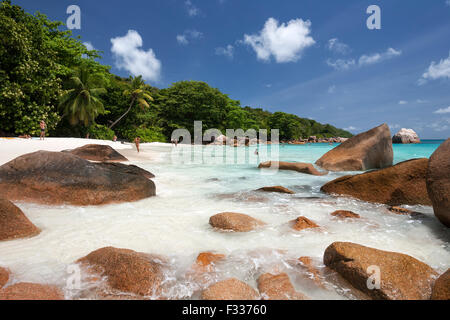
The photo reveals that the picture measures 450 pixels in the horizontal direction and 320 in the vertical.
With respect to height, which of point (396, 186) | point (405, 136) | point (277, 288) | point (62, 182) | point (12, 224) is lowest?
point (277, 288)

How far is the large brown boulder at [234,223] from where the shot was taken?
3186 mm

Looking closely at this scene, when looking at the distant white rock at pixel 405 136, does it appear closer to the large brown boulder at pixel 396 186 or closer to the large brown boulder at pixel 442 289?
the large brown boulder at pixel 396 186

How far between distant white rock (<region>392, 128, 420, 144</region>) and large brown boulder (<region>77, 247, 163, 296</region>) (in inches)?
3025

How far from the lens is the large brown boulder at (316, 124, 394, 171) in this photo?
30.0ft

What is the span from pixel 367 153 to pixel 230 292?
9432mm

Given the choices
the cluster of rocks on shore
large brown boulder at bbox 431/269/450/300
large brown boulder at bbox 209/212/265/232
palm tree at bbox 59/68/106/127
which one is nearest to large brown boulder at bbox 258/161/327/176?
the cluster of rocks on shore

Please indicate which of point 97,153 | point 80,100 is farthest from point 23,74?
point 97,153

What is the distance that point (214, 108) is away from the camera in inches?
1672

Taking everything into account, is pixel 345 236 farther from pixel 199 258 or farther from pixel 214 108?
pixel 214 108

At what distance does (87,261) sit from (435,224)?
4.68m

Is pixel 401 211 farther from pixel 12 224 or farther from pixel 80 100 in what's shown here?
pixel 80 100

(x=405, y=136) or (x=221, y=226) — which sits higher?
(x=405, y=136)

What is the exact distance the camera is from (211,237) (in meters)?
3.00

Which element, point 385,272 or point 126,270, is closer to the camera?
point 385,272
